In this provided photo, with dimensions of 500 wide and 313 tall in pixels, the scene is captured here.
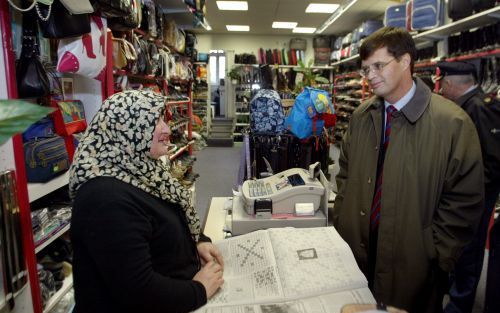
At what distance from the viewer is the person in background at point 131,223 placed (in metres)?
0.94

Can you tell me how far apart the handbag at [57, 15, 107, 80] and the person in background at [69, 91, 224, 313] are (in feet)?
3.50

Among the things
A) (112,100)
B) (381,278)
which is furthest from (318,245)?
(112,100)

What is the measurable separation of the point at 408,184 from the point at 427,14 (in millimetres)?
4064

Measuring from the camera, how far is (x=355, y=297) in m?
1.05

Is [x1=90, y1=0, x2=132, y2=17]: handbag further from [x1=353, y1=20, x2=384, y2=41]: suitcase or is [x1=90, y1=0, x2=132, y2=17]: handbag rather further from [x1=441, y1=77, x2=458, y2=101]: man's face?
[x1=353, y1=20, x2=384, y2=41]: suitcase

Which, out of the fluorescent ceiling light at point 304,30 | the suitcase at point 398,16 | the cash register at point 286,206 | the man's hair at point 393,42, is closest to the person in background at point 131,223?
the cash register at point 286,206

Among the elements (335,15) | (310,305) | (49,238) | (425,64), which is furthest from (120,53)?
(335,15)

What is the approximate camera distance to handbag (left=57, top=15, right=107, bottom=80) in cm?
196

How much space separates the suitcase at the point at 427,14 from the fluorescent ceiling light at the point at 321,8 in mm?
3419

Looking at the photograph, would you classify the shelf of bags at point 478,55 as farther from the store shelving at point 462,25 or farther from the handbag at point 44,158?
the handbag at point 44,158

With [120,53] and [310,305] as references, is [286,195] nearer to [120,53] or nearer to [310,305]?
[310,305]

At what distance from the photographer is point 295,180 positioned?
5.76ft

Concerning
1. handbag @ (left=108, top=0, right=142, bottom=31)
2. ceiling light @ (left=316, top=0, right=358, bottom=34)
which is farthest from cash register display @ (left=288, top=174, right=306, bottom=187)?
ceiling light @ (left=316, top=0, right=358, bottom=34)

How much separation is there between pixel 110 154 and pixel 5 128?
2.04ft
